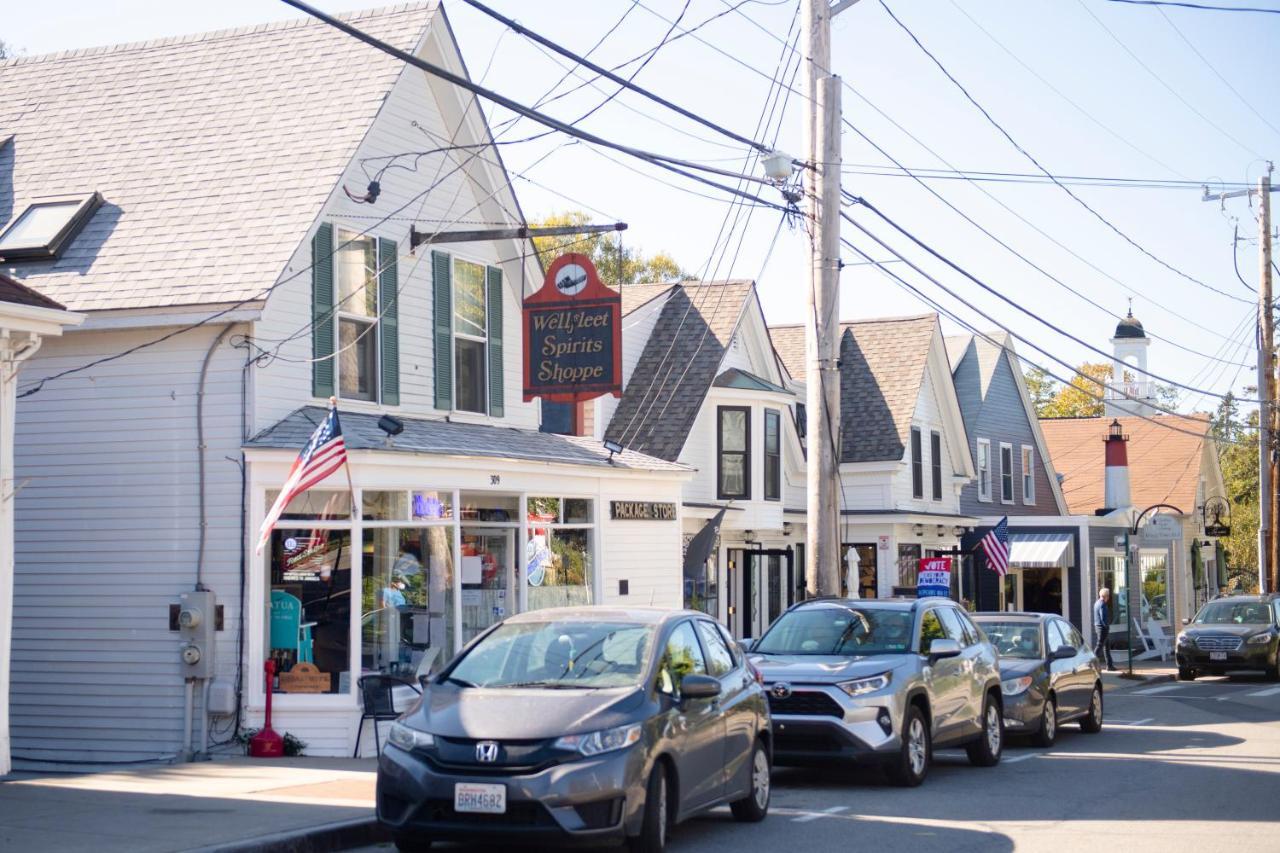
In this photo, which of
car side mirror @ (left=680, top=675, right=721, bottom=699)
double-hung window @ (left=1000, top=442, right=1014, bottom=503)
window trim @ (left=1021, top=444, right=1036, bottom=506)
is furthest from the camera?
window trim @ (left=1021, top=444, right=1036, bottom=506)

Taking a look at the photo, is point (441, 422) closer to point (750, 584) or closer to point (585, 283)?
point (585, 283)

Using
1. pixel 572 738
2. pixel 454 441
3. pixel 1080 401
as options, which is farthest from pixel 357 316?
pixel 1080 401

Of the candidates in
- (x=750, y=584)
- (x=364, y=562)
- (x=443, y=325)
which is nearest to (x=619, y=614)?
(x=364, y=562)

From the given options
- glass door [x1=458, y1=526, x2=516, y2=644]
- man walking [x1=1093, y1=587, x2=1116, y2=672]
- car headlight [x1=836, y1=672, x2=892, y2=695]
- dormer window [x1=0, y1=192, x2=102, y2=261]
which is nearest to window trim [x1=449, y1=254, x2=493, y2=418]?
glass door [x1=458, y1=526, x2=516, y2=644]

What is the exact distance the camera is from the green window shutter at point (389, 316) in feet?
59.9

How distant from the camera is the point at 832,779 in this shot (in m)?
15.0

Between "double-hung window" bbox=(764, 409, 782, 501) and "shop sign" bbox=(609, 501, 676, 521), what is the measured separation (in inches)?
330

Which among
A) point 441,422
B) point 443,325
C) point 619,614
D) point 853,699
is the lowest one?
point 853,699

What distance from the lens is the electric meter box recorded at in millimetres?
15578

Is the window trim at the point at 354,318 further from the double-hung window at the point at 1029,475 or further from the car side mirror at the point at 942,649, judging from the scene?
the double-hung window at the point at 1029,475

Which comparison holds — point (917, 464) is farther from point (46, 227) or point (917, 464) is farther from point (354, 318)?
point (46, 227)

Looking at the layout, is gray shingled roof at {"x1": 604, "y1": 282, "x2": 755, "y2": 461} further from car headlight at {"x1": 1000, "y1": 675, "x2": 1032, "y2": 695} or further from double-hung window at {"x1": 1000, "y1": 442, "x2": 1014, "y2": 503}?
double-hung window at {"x1": 1000, "y1": 442, "x2": 1014, "y2": 503}

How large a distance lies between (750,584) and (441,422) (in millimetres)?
12942

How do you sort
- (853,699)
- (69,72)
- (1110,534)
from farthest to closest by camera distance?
(1110,534) → (69,72) → (853,699)
